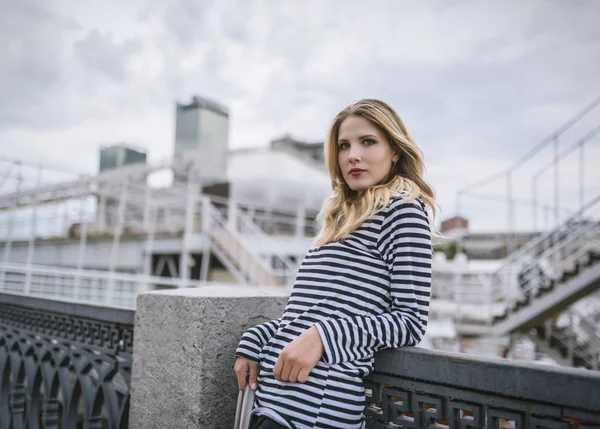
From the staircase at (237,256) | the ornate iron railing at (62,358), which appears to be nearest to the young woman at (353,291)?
the ornate iron railing at (62,358)

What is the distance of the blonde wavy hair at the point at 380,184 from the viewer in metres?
1.40

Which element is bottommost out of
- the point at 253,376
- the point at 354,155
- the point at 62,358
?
the point at 62,358

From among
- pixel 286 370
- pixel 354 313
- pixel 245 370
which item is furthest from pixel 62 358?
pixel 354 313

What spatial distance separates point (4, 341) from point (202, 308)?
197cm

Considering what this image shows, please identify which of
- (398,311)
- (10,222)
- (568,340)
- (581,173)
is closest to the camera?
(398,311)

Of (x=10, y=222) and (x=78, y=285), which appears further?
(x=10, y=222)

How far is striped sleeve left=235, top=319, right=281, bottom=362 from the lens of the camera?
4.90ft

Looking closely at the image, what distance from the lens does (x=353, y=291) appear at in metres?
1.34

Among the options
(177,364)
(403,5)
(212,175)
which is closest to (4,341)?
(177,364)

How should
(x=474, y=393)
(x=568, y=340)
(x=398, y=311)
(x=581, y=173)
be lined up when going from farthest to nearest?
(x=568, y=340)
(x=581, y=173)
(x=398, y=311)
(x=474, y=393)

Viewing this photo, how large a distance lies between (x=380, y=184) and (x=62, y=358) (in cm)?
192

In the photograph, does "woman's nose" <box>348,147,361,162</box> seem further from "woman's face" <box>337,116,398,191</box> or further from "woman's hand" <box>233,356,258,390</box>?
"woman's hand" <box>233,356,258,390</box>

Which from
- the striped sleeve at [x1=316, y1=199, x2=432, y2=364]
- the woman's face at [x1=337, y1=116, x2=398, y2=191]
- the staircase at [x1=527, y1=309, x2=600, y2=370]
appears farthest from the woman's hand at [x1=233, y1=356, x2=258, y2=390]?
the staircase at [x1=527, y1=309, x2=600, y2=370]

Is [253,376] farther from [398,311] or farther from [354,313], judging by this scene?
[398,311]
